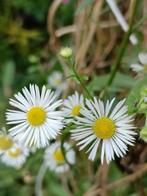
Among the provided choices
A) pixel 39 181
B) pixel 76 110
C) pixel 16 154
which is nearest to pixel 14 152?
pixel 16 154

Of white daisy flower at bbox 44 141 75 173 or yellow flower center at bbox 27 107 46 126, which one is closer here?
yellow flower center at bbox 27 107 46 126

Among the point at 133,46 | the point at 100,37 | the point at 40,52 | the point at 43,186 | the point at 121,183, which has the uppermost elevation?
the point at 40,52

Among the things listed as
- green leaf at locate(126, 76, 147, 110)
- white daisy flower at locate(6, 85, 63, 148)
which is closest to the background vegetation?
green leaf at locate(126, 76, 147, 110)

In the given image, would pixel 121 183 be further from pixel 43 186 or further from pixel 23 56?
pixel 23 56

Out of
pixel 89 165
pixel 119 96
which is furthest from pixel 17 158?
pixel 119 96

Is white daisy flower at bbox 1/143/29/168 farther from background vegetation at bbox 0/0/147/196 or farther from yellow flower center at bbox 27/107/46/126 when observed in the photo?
yellow flower center at bbox 27/107/46/126

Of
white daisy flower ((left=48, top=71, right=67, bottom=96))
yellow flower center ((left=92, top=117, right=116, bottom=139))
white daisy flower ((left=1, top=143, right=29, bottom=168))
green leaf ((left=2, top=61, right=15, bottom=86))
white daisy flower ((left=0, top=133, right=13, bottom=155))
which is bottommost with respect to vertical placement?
yellow flower center ((left=92, top=117, right=116, bottom=139))
